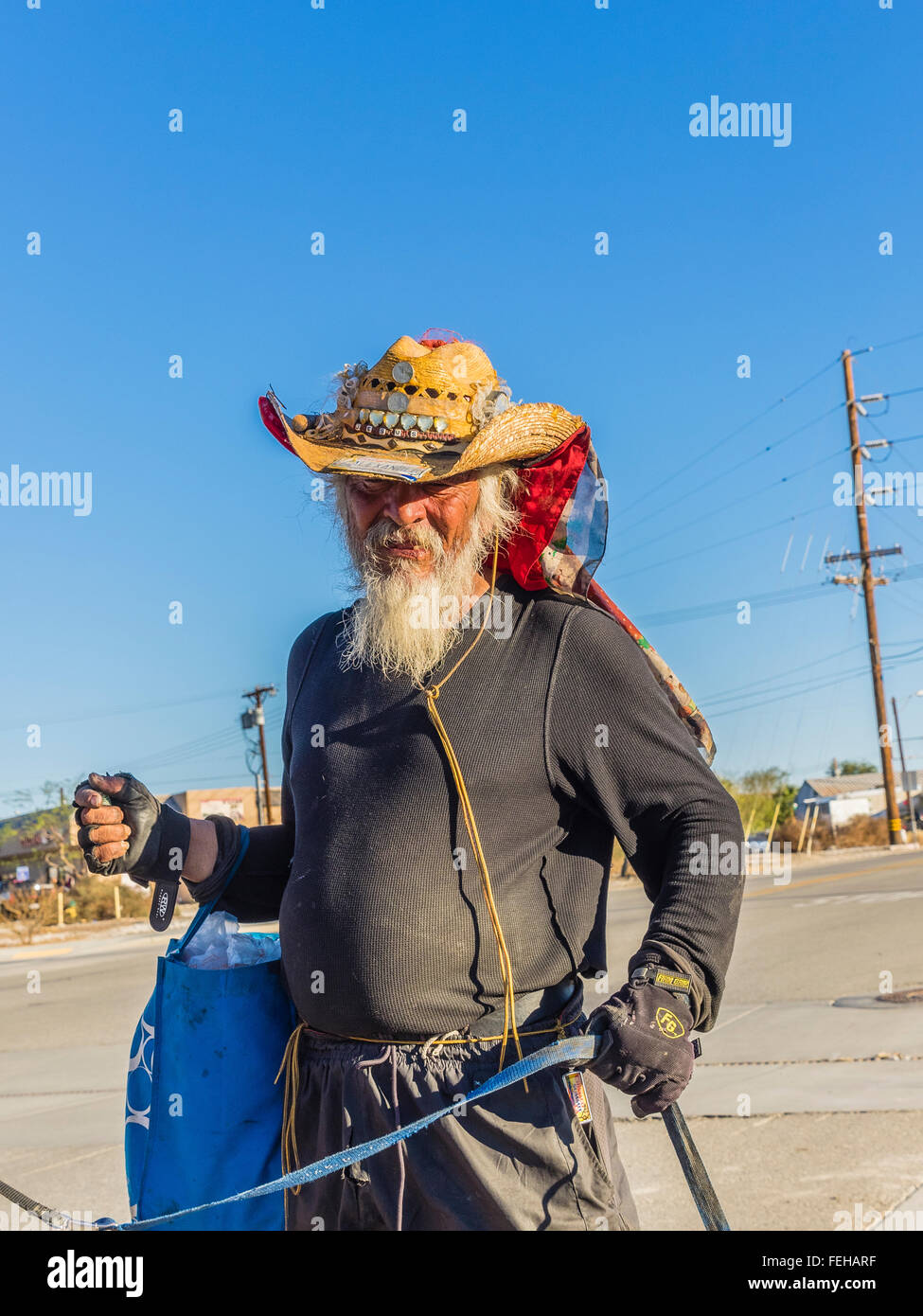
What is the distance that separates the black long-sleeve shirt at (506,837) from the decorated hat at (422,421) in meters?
0.37

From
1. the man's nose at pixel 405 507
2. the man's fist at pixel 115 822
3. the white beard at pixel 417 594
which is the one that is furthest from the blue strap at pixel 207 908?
the man's nose at pixel 405 507

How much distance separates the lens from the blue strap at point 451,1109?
207 cm

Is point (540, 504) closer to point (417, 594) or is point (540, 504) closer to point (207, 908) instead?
point (417, 594)

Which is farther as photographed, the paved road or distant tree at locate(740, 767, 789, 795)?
distant tree at locate(740, 767, 789, 795)

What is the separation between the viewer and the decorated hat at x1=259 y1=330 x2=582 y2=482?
2559mm

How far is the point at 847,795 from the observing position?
86000mm

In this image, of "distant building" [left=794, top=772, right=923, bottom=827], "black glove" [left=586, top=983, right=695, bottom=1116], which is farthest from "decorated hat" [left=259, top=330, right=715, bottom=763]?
"distant building" [left=794, top=772, right=923, bottom=827]

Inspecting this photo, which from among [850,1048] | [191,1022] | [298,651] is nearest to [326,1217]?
[191,1022]

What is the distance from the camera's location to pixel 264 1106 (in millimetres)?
2523

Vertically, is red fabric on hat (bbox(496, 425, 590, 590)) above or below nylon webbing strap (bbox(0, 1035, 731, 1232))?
above

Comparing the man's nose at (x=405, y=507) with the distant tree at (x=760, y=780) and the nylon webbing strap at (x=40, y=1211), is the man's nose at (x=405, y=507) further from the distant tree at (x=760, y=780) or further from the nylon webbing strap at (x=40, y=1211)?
the distant tree at (x=760, y=780)
